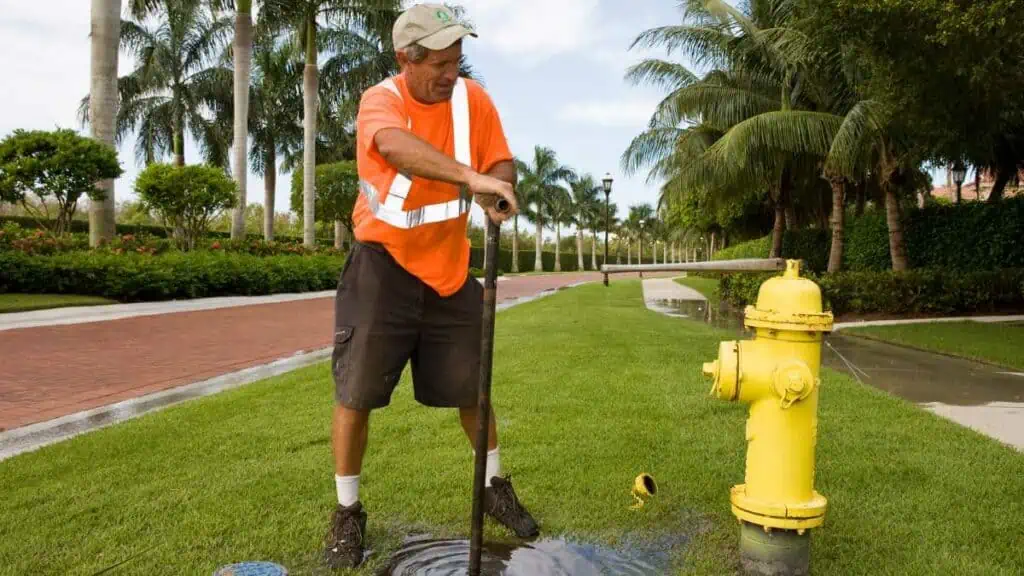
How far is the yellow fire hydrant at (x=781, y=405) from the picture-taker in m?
2.23

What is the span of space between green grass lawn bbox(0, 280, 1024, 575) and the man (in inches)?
16.1

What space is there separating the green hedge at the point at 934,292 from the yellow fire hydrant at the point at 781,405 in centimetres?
1115

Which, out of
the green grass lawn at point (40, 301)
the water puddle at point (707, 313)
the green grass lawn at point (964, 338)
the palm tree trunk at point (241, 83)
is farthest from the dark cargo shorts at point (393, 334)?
the palm tree trunk at point (241, 83)

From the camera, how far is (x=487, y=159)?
2709 millimetres

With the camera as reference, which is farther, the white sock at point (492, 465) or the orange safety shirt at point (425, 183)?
the white sock at point (492, 465)

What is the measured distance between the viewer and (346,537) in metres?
2.58

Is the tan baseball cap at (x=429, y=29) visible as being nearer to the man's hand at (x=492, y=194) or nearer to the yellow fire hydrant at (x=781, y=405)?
the man's hand at (x=492, y=194)

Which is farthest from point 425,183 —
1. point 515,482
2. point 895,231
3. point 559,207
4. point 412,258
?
point 559,207

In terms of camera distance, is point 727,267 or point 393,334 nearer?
point 727,267

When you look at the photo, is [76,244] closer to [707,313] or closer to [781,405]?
[707,313]

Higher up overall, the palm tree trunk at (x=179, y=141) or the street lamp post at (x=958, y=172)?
the palm tree trunk at (x=179, y=141)

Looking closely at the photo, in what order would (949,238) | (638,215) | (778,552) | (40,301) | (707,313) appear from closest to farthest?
(778,552) → (40,301) → (949,238) → (707,313) → (638,215)

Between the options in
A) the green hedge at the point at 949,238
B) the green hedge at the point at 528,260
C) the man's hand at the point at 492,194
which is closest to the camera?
the man's hand at the point at 492,194

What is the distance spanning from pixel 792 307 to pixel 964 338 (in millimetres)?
9101
